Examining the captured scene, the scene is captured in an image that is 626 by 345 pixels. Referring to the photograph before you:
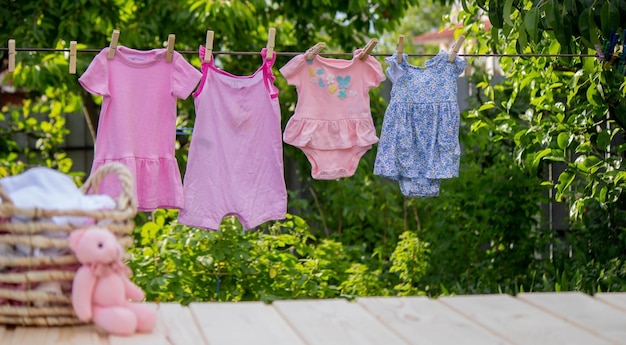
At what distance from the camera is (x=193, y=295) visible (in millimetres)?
3639

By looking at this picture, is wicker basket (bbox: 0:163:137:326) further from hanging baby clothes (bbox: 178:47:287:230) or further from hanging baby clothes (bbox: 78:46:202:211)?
hanging baby clothes (bbox: 178:47:287:230)

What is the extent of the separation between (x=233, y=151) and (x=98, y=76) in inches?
20.2

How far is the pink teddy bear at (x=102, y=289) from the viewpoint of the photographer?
141 centimetres

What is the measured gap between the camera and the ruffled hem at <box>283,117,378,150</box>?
10.9 feet

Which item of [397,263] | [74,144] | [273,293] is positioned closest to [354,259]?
[397,263]

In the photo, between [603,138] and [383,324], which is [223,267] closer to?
[603,138]

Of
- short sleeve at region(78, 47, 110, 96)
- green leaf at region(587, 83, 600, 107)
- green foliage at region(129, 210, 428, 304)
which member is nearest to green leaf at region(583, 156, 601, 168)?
green leaf at region(587, 83, 600, 107)

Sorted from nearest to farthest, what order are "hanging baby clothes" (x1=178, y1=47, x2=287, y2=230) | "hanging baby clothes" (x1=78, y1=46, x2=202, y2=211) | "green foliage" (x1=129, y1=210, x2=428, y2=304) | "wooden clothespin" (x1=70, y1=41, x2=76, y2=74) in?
"wooden clothespin" (x1=70, y1=41, x2=76, y2=74)
"hanging baby clothes" (x1=78, y1=46, x2=202, y2=211)
"hanging baby clothes" (x1=178, y1=47, x2=287, y2=230)
"green foliage" (x1=129, y1=210, x2=428, y2=304)

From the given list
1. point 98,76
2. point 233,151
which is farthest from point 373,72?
point 98,76

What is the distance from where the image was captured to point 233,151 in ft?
10.6

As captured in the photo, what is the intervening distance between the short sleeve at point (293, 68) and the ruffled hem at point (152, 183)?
49 cm

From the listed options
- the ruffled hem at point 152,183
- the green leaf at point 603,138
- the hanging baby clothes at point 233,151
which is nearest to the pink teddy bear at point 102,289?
the ruffled hem at point 152,183

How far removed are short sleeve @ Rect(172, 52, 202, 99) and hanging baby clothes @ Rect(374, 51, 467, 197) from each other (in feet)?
2.20

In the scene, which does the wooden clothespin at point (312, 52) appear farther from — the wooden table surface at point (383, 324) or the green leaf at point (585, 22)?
the wooden table surface at point (383, 324)
